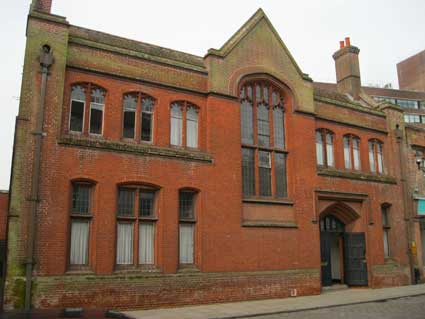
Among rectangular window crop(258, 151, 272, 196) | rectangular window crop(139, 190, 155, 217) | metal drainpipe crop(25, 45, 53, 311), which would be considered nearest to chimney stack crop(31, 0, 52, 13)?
metal drainpipe crop(25, 45, 53, 311)

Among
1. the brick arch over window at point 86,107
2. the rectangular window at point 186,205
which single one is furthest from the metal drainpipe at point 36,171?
the rectangular window at point 186,205

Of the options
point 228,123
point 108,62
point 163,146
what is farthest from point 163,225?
point 108,62

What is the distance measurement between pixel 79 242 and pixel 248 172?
7614 mm

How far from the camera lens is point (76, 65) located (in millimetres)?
15359

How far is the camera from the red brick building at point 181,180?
14055mm

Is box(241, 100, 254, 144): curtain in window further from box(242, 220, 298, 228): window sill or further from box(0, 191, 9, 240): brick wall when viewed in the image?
box(0, 191, 9, 240): brick wall

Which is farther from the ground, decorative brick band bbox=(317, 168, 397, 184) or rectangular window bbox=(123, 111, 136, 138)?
rectangular window bbox=(123, 111, 136, 138)

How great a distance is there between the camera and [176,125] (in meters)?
17.3

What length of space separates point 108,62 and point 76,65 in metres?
1.21

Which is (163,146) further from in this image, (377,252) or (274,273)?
(377,252)

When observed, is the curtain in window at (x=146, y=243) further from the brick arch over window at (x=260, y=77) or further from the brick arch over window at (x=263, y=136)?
the brick arch over window at (x=260, y=77)

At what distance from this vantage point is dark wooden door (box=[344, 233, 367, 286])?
21484mm

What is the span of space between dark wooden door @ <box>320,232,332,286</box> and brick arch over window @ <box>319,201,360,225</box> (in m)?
1.08

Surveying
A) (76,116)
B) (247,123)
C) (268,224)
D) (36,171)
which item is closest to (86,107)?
(76,116)
